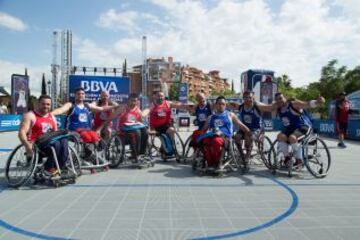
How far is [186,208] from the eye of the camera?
4.04 meters

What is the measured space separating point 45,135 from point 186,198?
84.3 inches

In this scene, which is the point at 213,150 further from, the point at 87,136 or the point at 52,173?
the point at 52,173

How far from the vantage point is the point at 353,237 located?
3.14m

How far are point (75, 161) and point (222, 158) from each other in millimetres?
2364

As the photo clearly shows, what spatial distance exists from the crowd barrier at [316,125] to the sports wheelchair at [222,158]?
484 cm

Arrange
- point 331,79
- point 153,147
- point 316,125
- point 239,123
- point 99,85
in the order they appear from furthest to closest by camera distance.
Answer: point 331,79 → point 316,125 → point 99,85 → point 153,147 → point 239,123

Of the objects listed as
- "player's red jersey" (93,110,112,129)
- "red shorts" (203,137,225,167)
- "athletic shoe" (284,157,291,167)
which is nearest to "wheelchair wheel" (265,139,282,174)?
"athletic shoe" (284,157,291,167)

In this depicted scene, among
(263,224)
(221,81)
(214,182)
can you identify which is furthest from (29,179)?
(221,81)

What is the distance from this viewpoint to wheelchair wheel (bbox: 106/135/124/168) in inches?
262

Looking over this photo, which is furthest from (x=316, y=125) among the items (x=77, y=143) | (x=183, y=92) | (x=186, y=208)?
(x=186, y=208)

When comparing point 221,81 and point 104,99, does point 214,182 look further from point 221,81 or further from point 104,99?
point 221,81

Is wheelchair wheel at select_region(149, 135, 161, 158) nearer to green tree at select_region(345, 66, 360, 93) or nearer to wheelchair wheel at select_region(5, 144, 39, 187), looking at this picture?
wheelchair wheel at select_region(5, 144, 39, 187)

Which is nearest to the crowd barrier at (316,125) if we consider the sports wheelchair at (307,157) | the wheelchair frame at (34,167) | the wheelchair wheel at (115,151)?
the wheelchair wheel at (115,151)

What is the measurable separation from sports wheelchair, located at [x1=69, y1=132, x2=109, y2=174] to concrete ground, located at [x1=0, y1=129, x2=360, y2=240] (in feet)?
0.71
